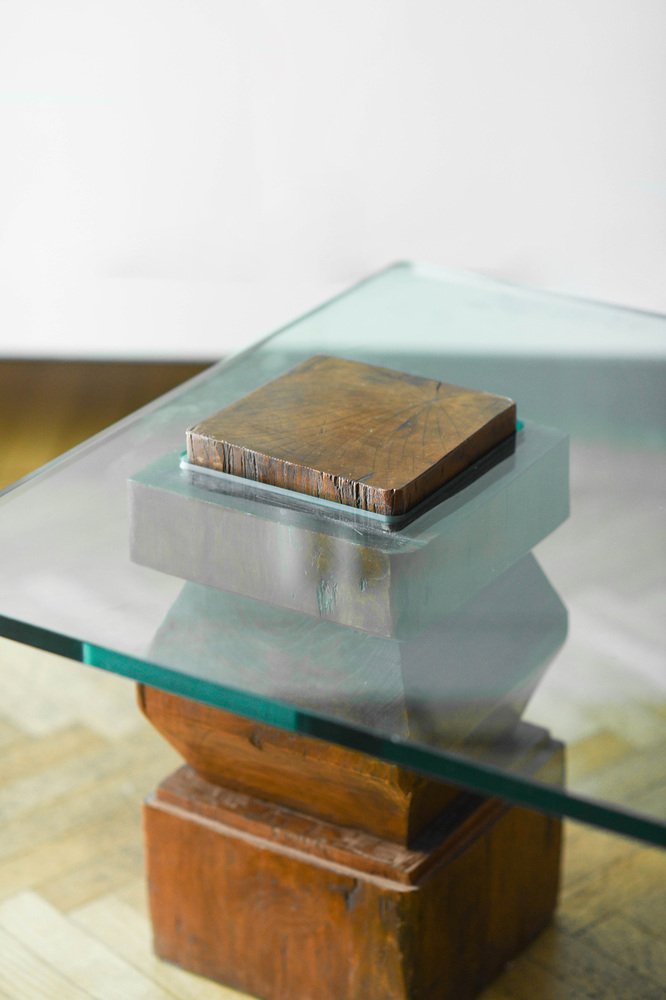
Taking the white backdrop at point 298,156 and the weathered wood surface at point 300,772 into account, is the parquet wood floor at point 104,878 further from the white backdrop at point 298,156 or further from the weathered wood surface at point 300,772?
the white backdrop at point 298,156

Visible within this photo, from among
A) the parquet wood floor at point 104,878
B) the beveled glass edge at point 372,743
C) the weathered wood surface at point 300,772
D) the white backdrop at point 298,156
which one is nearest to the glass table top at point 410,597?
the beveled glass edge at point 372,743

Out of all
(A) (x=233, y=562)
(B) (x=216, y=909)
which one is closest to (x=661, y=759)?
(A) (x=233, y=562)

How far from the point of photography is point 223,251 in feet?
6.54

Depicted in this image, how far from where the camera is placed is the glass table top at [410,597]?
745mm

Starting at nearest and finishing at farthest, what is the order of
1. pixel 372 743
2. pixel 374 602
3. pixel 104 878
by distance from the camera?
pixel 372 743
pixel 374 602
pixel 104 878

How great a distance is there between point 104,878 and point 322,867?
1.06 ft

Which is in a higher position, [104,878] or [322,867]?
[322,867]

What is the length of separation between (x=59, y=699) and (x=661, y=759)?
0.92 metres

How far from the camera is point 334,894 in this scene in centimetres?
103

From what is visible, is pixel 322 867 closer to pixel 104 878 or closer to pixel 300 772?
pixel 300 772

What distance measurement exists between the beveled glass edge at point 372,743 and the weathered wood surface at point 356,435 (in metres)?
0.18

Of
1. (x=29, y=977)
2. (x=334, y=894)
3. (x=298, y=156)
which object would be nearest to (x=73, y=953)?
(x=29, y=977)

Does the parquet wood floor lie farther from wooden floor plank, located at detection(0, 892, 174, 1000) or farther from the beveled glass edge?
the beveled glass edge

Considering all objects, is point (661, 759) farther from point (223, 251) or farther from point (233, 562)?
point (223, 251)
